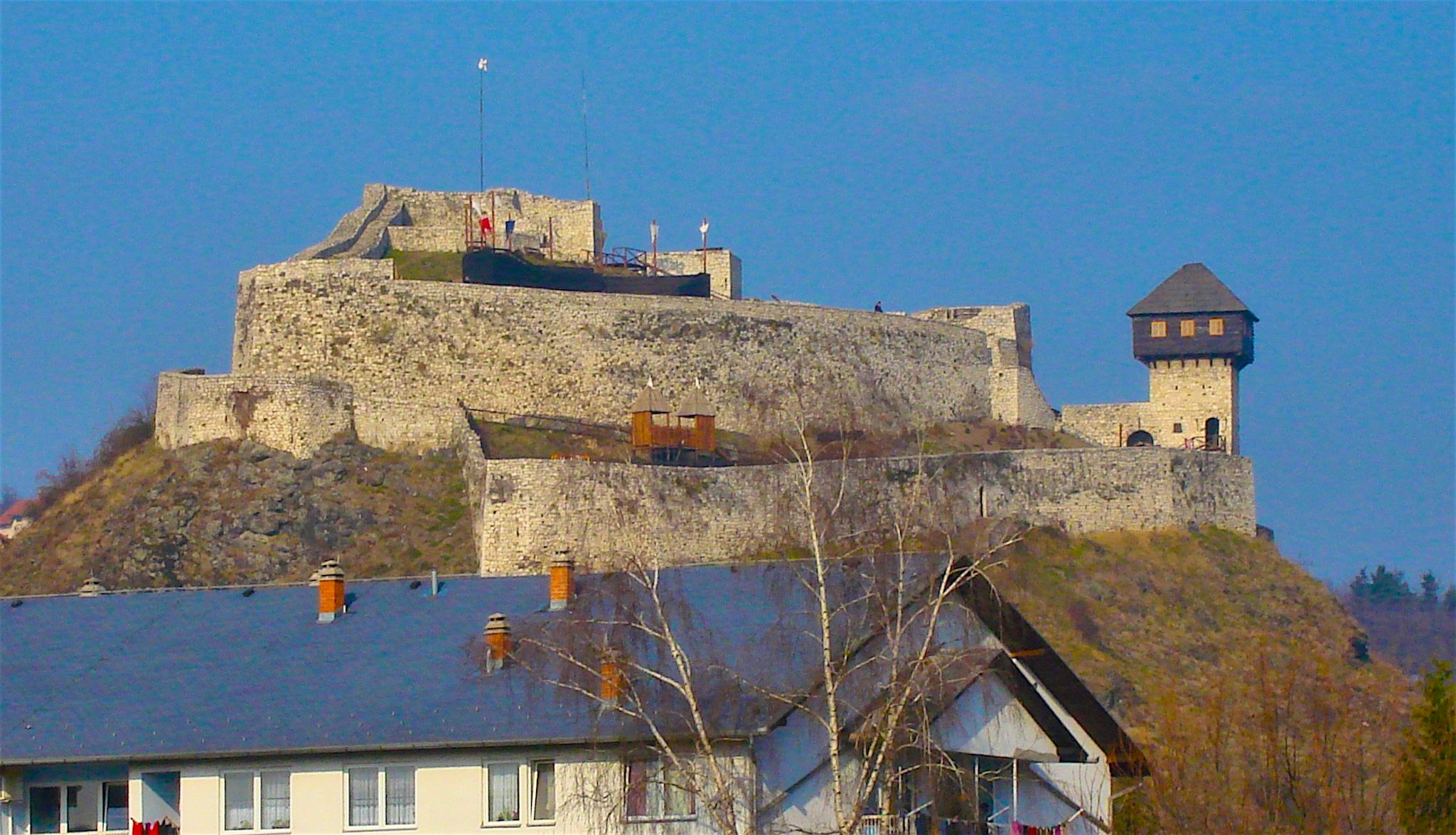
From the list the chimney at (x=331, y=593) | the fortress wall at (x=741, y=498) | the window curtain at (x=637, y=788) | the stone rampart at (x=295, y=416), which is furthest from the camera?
the stone rampart at (x=295, y=416)

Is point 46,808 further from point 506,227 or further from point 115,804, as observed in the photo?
point 506,227

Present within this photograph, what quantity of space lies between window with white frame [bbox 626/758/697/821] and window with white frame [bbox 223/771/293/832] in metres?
4.43

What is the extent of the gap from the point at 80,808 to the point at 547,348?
3856 cm

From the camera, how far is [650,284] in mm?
78875

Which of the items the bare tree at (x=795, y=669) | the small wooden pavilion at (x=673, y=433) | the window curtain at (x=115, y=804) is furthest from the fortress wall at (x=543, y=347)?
the bare tree at (x=795, y=669)

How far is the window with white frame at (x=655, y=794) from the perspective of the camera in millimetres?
31906

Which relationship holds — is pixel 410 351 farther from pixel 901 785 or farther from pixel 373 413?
pixel 901 785

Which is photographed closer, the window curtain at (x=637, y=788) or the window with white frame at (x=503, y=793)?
the window curtain at (x=637, y=788)

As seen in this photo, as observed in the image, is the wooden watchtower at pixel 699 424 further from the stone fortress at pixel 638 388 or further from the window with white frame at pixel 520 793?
the window with white frame at pixel 520 793

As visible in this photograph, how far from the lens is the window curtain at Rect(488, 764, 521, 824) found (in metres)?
33.5

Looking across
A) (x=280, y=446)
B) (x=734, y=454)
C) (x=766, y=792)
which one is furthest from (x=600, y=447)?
(x=766, y=792)

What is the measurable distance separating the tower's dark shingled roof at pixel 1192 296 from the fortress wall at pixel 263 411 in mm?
25941

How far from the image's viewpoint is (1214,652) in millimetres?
64688

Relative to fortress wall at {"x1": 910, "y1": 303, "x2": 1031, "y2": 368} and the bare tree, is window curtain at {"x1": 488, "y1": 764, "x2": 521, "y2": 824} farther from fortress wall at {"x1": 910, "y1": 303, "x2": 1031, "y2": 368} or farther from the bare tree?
fortress wall at {"x1": 910, "y1": 303, "x2": 1031, "y2": 368}
